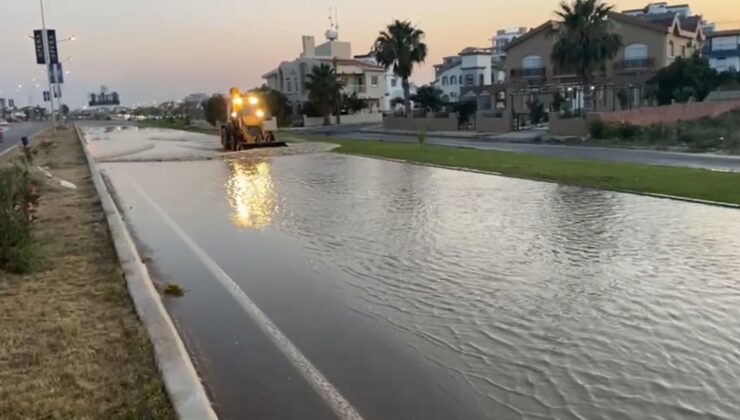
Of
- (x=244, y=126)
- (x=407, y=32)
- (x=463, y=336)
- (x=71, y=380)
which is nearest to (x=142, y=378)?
(x=71, y=380)

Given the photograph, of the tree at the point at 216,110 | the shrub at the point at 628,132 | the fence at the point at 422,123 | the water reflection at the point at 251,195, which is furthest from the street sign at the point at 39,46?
the shrub at the point at 628,132

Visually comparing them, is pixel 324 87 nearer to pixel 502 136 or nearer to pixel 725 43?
pixel 502 136

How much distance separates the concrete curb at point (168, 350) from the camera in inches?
175

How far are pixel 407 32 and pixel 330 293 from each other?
5855 centimetres

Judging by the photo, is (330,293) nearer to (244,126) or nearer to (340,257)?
(340,257)

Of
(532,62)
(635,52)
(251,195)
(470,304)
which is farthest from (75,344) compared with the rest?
(532,62)

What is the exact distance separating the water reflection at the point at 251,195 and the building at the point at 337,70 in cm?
5587

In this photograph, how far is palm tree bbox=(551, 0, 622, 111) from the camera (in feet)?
163

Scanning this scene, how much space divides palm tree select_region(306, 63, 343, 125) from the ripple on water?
191ft

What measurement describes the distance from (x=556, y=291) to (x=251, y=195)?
10250 millimetres

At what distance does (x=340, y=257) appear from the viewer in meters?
9.57

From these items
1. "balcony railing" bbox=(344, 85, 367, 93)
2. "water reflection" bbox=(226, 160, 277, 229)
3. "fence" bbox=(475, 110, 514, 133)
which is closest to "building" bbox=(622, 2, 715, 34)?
"balcony railing" bbox=(344, 85, 367, 93)

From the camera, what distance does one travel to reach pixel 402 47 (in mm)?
63219

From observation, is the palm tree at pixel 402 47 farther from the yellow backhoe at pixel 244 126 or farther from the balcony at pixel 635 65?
the yellow backhoe at pixel 244 126
